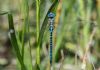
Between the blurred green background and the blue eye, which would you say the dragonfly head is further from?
the blurred green background

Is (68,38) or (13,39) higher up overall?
(13,39)

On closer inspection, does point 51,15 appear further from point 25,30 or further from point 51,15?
point 25,30

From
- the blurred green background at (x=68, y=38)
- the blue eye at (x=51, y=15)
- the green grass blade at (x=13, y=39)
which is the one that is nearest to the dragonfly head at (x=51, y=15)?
the blue eye at (x=51, y=15)

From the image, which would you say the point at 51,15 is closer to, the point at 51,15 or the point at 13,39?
the point at 51,15

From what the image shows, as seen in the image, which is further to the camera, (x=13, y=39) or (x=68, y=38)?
(x=68, y=38)

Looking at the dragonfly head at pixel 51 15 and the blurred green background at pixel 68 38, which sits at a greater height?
the dragonfly head at pixel 51 15

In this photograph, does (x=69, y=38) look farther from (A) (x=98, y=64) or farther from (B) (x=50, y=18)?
(B) (x=50, y=18)

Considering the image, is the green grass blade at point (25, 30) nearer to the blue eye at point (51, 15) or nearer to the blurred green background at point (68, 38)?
the blue eye at point (51, 15)

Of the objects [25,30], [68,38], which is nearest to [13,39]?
[25,30]

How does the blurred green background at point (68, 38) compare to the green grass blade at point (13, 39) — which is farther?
the blurred green background at point (68, 38)

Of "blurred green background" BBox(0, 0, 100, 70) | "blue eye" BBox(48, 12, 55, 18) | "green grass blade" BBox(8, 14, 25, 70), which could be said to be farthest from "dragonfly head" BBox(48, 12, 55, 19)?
"blurred green background" BBox(0, 0, 100, 70)

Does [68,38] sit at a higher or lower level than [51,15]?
lower

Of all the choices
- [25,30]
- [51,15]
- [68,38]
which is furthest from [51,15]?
[68,38]
